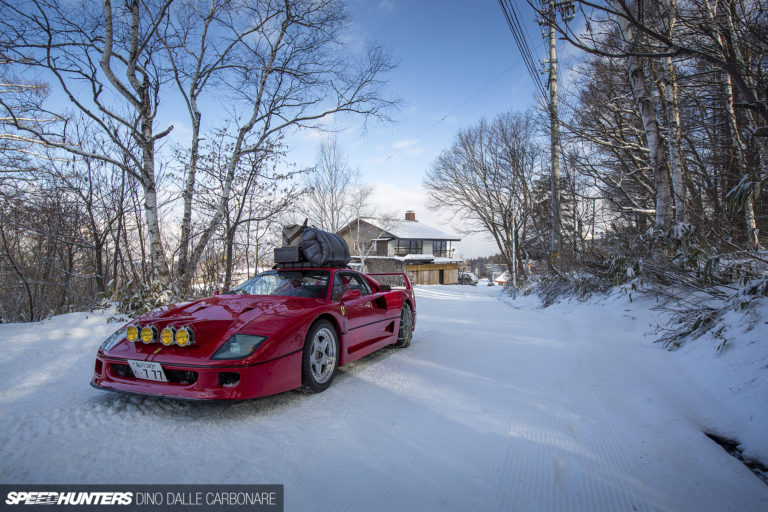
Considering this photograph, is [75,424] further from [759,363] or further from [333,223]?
[333,223]

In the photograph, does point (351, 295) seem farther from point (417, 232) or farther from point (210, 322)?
point (417, 232)

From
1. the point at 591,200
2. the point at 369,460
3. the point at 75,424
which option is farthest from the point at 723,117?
the point at 75,424

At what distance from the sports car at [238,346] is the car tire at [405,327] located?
126 cm

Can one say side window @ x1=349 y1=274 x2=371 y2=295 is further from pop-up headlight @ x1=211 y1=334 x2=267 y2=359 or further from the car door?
pop-up headlight @ x1=211 y1=334 x2=267 y2=359

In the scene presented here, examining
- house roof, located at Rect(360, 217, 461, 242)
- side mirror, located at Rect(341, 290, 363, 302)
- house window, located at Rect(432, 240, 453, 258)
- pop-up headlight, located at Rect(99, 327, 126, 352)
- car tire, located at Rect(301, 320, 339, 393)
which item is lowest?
car tire, located at Rect(301, 320, 339, 393)

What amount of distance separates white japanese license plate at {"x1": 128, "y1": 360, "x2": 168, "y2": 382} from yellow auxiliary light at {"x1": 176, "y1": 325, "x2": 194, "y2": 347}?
192 mm

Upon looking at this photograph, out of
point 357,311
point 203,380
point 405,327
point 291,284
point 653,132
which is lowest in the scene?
point 405,327

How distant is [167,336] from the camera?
258 centimetres

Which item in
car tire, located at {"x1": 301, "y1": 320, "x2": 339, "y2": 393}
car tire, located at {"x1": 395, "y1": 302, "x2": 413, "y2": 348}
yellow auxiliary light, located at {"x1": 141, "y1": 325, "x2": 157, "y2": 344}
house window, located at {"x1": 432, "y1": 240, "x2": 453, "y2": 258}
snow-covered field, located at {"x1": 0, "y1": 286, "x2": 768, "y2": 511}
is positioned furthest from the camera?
house window, located at {"x1": 432, "y1": 240, "x2": 453, "y2": 258}

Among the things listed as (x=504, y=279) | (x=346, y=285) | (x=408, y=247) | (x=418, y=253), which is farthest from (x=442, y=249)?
(x=346, y=285)

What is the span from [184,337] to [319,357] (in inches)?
44.0

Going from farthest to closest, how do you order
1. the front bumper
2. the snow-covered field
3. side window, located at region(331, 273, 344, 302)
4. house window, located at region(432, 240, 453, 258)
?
house window, located at region(432, 240, 453, 258), side window, located at region(331, 273, 344, 302), the front bumper, the snow-covered field

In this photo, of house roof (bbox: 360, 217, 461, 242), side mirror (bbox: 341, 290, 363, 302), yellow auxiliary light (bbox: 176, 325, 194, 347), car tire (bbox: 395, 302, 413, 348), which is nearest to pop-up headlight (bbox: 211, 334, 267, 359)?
yellow auxiliary light (bbox: 176, 325, 194, 347)

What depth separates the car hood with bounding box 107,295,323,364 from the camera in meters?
2.52
